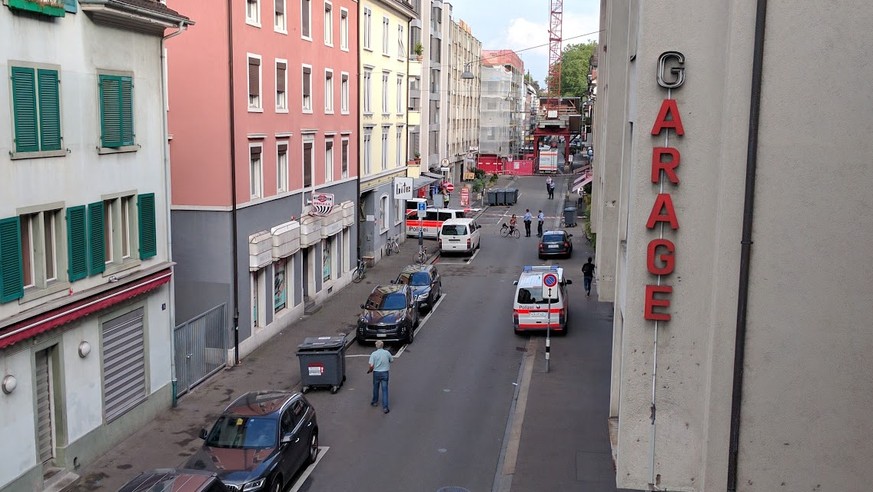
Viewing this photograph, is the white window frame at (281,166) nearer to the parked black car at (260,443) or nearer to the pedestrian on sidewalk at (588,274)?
the pedestrian on sidewalk at (588,274)

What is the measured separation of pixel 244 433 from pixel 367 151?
2441cm

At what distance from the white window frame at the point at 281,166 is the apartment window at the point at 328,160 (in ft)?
13.7

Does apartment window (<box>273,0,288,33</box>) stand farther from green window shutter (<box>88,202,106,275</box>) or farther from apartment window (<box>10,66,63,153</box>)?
apartment window (<box>10,66,63,153</box>)

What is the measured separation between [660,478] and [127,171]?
1247 cm

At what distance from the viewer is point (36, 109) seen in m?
13.9

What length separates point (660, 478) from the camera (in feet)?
27.4

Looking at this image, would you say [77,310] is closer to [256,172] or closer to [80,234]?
[80,234]

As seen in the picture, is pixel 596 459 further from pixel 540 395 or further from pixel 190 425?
pixel 190 425

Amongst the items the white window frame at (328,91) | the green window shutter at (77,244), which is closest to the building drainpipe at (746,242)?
the green window shutter at (77,244)

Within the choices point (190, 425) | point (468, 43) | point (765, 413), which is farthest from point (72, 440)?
point (468, 43)

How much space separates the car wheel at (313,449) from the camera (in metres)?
15.6

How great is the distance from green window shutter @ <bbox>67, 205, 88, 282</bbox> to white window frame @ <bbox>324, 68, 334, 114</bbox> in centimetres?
1603

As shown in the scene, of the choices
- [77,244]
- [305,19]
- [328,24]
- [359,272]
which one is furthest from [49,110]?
[359,272]

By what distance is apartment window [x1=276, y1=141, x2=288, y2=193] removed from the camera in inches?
1017
